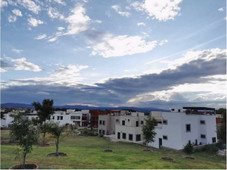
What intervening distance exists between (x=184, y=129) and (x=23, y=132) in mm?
30616

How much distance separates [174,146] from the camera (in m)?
33.4

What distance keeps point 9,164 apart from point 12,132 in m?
4.64

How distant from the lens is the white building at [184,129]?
3334 centimetres

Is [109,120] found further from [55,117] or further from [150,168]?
[150,168]

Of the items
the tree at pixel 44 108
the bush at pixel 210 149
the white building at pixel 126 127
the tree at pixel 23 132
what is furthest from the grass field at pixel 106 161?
the white building at pixel 126 127

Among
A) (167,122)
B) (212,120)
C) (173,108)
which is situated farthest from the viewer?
(173,108)

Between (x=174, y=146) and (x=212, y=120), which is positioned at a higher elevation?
(x=212, y=120)

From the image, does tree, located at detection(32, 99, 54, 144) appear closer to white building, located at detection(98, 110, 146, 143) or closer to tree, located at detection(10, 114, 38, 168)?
white building, located at detection(98, 110, 146, 143)

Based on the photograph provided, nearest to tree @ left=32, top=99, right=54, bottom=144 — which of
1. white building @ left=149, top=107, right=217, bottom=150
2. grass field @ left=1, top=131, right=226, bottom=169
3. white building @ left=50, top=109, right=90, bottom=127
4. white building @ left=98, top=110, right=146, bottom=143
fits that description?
grass field @ left=1, top=131, right=226, bottom=169

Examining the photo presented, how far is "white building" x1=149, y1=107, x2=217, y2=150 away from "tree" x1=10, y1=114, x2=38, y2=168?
28362 millimetres

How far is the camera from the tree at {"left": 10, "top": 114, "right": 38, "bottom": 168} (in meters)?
15.3

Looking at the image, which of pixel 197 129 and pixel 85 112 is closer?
pixel 197 129

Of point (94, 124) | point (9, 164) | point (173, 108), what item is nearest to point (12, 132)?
point (9, 164)

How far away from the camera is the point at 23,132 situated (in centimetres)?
1552
